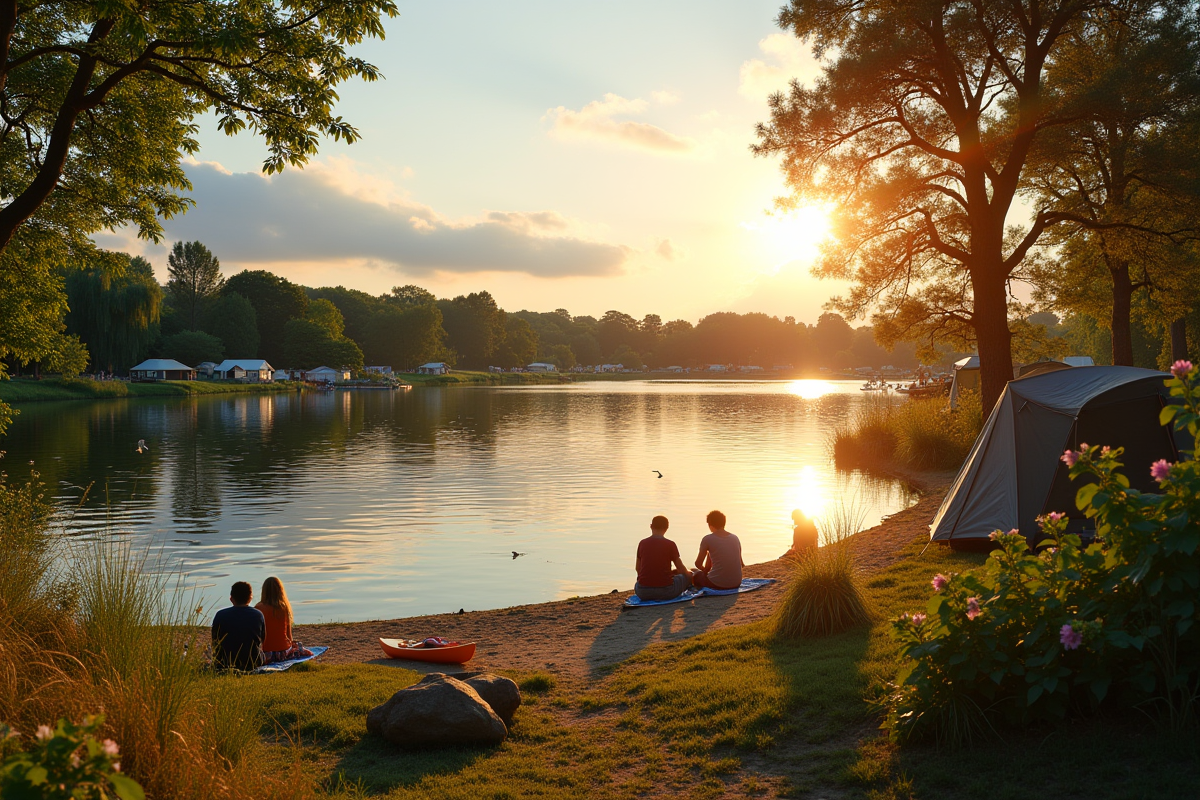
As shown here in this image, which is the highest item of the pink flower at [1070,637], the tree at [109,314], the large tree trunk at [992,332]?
the tree at [109,314]

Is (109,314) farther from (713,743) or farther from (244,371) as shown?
(713,743)

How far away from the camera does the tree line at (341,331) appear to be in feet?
260

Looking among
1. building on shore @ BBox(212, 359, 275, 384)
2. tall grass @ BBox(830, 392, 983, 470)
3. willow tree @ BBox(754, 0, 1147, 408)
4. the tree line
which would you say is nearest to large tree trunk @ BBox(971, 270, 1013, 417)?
willow tree @ BBox(754, 0, 1147, 408)

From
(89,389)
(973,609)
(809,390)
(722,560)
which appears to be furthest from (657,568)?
(809,390)

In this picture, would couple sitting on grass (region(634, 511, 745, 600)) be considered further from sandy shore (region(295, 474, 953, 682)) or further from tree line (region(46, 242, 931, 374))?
tree line (region(46, 242, 931, 374))

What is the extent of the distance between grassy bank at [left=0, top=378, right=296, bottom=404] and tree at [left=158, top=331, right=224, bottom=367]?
38.0 feet

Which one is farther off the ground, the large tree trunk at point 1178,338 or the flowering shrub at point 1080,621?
the large tree trunk at point 1178,338

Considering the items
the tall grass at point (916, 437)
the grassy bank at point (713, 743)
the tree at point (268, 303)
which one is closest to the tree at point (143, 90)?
the grassy bank at point (713, 743)

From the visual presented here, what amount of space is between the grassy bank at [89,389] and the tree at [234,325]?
1605 centimetres

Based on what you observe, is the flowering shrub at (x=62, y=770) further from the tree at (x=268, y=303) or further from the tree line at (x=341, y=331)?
the tree at (x=268, y=303)

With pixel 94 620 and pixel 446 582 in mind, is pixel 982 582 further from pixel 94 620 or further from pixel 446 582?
pixel 446 582

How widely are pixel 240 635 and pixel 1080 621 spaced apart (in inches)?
294

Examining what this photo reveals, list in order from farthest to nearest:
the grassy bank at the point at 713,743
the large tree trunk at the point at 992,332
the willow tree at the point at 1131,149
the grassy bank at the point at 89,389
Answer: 1. the grassy bank at the point at 89,389
2. the large tree trunk at the point at 992,332
3. the willow tree at the point at 1131,149
4. the grassy bank at the point at 713,743

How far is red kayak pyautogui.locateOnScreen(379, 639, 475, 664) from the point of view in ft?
28.7
